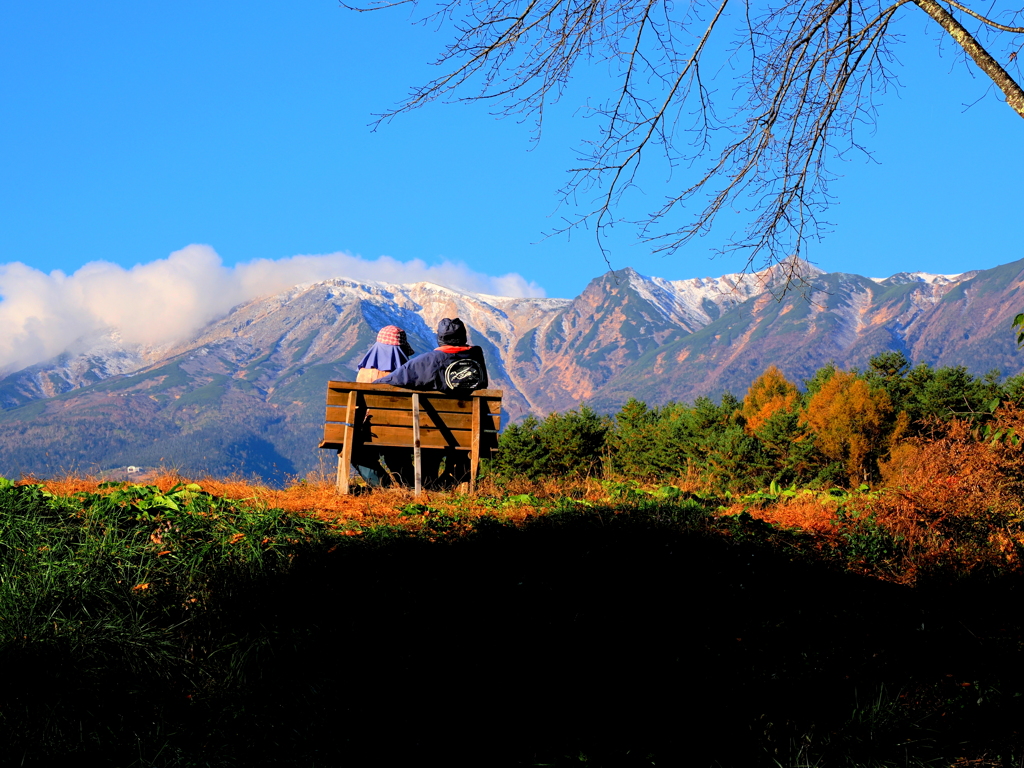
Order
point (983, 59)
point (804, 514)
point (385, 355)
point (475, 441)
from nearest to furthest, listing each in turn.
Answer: point (983, 59) < point (804, 514) < point (475, 441) < point (385, 355)

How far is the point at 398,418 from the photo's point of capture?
23.0ft

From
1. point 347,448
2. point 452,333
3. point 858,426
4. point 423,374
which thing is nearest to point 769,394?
point 858,426

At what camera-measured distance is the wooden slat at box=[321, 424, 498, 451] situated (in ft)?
22.5

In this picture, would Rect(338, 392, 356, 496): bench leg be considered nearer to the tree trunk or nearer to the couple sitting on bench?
the couple sitting on bench

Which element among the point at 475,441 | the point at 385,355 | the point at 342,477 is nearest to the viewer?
the point at 342,477

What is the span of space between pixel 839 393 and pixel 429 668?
28371mm

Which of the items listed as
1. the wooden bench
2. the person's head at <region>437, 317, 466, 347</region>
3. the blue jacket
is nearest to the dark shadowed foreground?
the wooden bench

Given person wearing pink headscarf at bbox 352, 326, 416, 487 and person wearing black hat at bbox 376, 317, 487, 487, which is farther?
person wearing pink headscarf at bbox 352, 326, 416, 487

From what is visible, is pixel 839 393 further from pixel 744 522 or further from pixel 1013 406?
pixel 744 522

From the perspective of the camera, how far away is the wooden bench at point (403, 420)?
22.3 ft

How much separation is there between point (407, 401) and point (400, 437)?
0.30 metres

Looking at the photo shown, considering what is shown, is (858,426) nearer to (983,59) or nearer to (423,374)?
(423,374)

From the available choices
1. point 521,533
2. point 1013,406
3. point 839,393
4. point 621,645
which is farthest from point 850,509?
point 839,393

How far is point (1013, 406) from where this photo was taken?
7.27m
